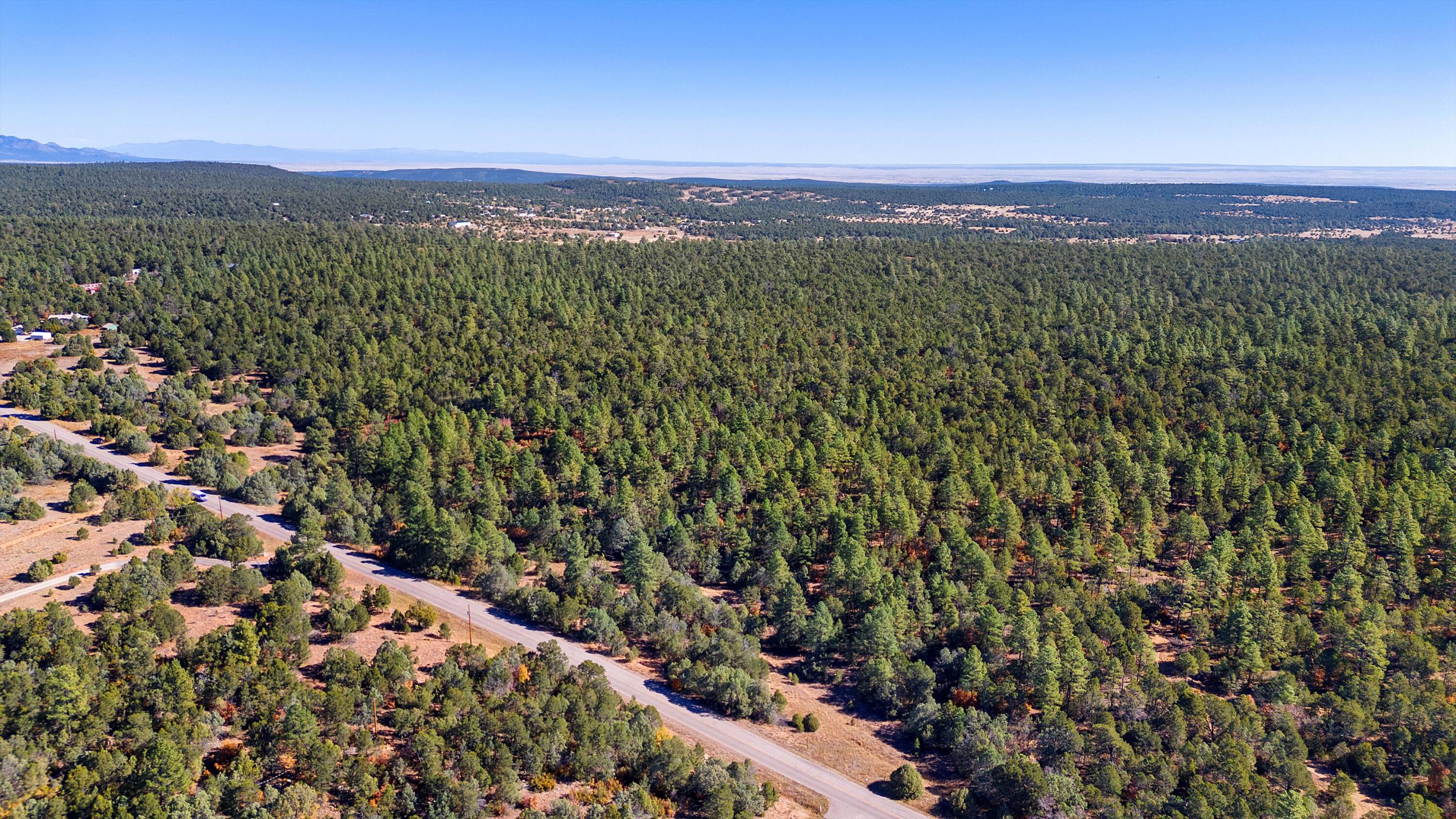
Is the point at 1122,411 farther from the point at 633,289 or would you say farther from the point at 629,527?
the point at 633,289

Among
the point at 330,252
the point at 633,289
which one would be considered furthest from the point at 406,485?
the point at 330,252

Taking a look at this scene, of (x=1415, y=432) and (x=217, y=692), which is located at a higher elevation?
(x=1415, y=432)

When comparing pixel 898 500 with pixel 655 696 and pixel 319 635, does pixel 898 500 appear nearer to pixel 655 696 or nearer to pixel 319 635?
pixel 655 696

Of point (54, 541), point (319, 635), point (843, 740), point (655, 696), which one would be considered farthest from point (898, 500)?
point (54, 541)

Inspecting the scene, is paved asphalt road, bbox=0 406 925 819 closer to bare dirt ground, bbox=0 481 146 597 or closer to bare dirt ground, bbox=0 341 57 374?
bare dirt ground, bbox=0 481 146 597

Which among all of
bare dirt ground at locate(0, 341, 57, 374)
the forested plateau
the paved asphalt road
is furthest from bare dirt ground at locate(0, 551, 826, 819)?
bare dirt ground at locate(0, 341, 57, 374)

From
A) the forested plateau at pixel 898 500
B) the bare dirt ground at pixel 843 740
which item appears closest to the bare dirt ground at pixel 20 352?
the forested plateau at pixel 898 500

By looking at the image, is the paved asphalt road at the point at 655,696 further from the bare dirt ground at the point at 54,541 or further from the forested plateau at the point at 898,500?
the bare dirt ground at the point at 54,541
